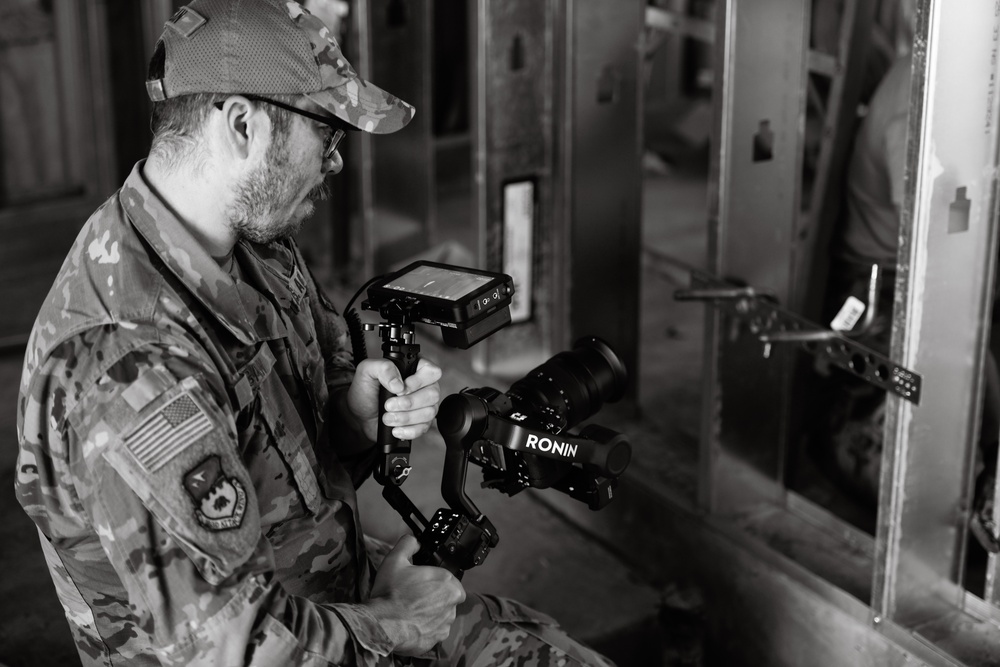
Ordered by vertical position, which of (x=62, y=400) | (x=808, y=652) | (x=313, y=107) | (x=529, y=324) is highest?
(x=313, y=107)

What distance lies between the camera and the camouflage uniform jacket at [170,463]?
1.67 metres

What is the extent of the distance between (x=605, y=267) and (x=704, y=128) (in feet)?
13.1

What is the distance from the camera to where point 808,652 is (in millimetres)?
2906

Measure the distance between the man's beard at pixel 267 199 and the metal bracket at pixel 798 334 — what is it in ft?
4.03

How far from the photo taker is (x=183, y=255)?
6.13ft

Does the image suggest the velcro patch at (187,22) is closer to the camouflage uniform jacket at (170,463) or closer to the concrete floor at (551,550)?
the camouflage uniform jacket at (170,463)

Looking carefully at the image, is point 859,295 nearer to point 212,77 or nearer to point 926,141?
point 926,141

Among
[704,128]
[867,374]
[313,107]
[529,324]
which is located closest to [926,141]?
[867,374]

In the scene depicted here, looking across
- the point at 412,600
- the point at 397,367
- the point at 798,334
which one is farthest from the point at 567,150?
the point at 412,600

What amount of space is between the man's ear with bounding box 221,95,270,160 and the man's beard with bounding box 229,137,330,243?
0.10ft

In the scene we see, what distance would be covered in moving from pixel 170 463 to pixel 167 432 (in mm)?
42

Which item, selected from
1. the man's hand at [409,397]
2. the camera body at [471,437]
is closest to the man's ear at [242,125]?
the camera body at [471,437]

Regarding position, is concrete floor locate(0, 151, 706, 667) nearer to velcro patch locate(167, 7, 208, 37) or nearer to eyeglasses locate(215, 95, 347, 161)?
eyeglasses locate(215, 95, 347, 161)

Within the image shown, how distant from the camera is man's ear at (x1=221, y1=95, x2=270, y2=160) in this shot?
1828 mm
